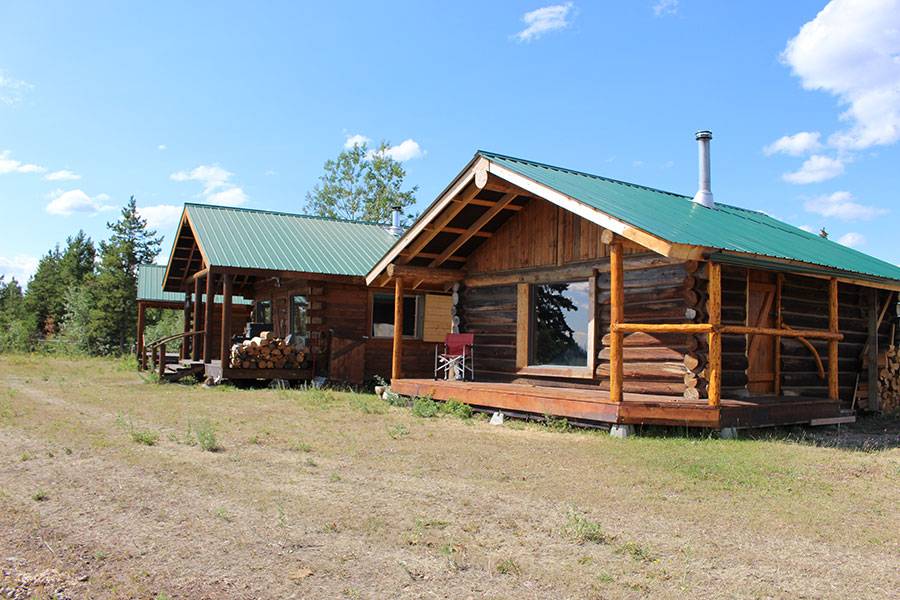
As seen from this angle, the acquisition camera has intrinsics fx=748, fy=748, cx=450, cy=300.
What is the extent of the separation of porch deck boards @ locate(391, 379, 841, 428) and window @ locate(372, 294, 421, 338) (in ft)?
19.6

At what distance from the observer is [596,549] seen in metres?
4.92

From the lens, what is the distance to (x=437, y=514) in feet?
18.7

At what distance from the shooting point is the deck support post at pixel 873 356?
13828 mm

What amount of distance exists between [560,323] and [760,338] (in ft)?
10.7

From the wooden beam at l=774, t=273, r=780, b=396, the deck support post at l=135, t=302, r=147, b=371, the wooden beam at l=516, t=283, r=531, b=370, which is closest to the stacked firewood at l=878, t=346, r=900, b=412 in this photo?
the wooden beam at l=774, t=273, r=780, b=396

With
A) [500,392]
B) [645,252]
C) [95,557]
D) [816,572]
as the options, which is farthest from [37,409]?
[816,572]

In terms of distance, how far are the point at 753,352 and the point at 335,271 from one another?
978 centimetres

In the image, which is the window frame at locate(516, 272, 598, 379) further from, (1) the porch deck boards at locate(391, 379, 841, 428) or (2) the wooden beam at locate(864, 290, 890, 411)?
(2) the wooden beam at locate(864, 290, 890, 411)

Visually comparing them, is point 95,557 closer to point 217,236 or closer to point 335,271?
point 335,271

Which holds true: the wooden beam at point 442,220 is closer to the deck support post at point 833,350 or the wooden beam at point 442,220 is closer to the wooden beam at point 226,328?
the wooden beam at point 226,328

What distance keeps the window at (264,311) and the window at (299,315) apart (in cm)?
259

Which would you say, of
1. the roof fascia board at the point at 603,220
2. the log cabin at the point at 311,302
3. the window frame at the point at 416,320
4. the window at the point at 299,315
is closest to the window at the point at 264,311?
the log cabin at the point at 311,302

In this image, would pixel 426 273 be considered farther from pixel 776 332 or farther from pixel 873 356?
pixel 873 356

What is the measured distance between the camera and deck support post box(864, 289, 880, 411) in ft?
45.4
